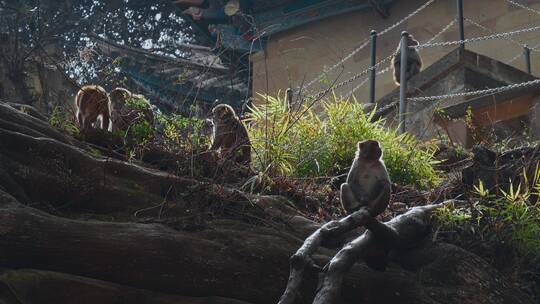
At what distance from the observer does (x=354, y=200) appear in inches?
280

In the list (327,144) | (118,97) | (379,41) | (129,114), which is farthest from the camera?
(379,41)

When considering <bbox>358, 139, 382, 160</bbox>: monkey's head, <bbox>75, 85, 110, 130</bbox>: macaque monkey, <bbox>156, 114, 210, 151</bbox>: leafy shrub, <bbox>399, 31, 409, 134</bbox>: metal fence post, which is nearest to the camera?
<bbox>358, 139, 382, 160</bbox>: monkey's head

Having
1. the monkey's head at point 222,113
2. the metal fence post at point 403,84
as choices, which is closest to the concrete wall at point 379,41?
the metal fence post at point 403,84

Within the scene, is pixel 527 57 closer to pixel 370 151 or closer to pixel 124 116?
pixel 124 116

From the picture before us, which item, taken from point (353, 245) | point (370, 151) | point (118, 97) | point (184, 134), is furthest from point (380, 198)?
point (118, 97)

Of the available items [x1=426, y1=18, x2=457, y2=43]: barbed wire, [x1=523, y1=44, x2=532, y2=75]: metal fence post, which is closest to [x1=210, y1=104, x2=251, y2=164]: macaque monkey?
[x1=523, y1=44, x2=532, y2=75]: metal fence post

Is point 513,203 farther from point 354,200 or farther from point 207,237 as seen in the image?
point 207,237

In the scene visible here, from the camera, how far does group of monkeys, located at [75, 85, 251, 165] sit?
8789 mm

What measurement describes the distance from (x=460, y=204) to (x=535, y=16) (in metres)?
7.14

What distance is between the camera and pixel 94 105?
966cm

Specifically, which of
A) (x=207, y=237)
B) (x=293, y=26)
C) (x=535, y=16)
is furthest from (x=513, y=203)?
(x=293, y=26)

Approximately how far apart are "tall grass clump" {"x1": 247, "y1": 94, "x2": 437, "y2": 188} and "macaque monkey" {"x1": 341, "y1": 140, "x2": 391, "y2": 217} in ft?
3.65

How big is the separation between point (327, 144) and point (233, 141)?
34.4 inches

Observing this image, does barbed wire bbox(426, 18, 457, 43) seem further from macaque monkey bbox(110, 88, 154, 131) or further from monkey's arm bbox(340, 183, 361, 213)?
monkey's arm bbox(340, 183, 361, 213)
